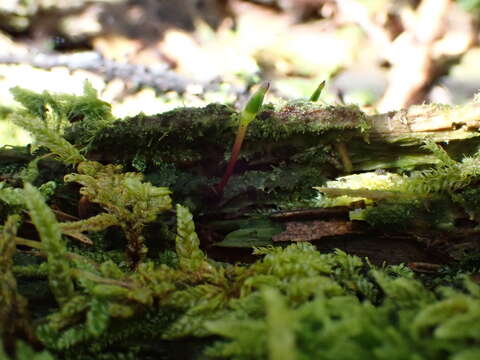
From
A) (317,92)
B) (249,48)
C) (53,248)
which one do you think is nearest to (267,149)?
(317,92)

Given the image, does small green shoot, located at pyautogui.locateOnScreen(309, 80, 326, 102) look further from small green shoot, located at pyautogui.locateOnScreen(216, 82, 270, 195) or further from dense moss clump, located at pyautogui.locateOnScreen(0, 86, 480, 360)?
small green shoot, located at pyautogui.locateOnScreen(216, 82, 270, 195)

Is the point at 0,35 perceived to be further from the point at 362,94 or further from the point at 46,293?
the point at 46,293

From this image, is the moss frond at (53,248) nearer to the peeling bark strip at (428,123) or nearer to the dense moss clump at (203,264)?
the dense moss clump at (203,264)

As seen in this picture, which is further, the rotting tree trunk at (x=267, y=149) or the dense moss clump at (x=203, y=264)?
the rotting tree trunk at (x=267, y=149)

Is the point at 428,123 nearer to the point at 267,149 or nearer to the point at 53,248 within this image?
the point at 267,149

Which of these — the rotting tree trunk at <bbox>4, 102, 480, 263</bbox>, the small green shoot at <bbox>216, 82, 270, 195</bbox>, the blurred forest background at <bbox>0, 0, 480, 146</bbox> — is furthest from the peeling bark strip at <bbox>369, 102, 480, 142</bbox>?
the blurred forest background at <bbox>0, 0, 480, 146</bbox>

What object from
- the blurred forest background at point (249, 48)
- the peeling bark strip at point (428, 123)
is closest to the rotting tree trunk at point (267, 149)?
the peeling bark strip at point (428, 123)

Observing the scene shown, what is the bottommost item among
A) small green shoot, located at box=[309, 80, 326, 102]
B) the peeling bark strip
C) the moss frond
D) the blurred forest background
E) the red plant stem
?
the moss frond
